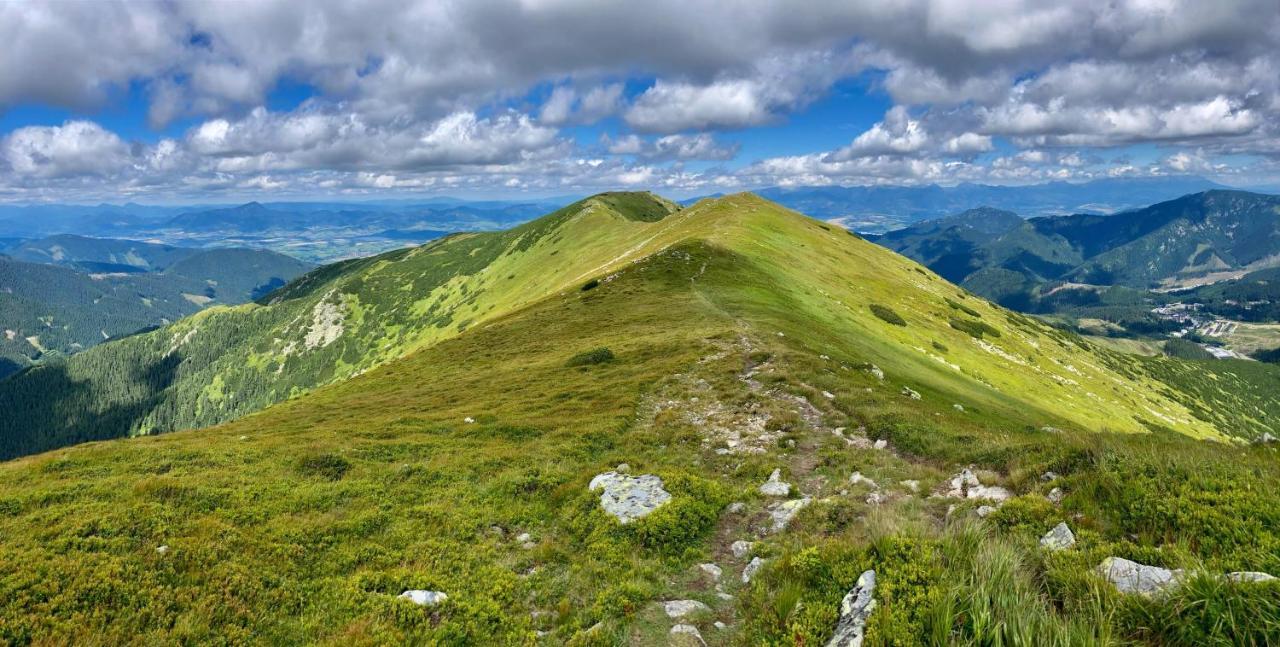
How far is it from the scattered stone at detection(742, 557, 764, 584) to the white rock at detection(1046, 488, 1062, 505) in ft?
21.4

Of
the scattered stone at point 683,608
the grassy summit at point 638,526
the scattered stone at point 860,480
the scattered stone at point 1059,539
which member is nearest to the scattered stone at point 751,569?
the grassy summit at point 638,526

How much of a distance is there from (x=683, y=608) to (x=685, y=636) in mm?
923

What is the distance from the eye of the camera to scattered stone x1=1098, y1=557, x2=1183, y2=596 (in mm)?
7277

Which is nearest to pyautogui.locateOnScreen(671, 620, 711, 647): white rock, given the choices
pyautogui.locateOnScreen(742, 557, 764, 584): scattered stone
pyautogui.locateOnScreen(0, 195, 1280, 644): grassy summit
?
pyautogui.locateOnScreen(0, 195, 1280, 644): grassy summit

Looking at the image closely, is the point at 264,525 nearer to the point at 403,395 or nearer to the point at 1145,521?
the point at 1145,521

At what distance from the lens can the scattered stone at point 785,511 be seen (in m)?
14.0

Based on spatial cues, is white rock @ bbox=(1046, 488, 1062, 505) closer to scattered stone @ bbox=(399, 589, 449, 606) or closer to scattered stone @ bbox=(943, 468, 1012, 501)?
scattered stone @ bbox=(943, 468, 1012, 501)

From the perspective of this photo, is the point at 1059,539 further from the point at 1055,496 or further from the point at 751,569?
the point at 751,569

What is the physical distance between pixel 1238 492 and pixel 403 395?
45541mm

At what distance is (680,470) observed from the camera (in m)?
18.5

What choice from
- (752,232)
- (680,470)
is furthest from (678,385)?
(752,232)

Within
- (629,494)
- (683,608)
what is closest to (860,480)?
(629,494)

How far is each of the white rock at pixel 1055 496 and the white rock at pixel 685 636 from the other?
8343 mm

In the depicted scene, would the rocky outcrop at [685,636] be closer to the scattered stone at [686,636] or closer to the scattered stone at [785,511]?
the scattered stone at [686,636]
